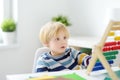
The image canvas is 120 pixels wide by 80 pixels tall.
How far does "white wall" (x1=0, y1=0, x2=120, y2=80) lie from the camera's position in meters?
2.67

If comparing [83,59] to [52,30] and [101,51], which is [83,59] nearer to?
[52,30]

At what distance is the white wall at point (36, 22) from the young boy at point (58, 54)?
119 cm

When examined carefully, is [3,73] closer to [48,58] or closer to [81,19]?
[81,19]

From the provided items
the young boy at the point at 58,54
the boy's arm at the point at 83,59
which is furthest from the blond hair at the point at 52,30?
the boy's arm at the point at 83,59

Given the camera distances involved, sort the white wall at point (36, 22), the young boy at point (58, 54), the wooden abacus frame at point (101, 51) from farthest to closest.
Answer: the white wall at point (36, 22), the young boy at point (58, 54), the wooden abacus frame at point (101, 51)

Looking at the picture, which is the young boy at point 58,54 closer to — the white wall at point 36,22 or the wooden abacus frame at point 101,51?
the wooden abacus frame at point 101,51

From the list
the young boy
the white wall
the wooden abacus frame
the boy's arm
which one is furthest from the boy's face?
the white wall

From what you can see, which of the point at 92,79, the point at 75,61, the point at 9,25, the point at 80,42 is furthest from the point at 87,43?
the point at 92,79

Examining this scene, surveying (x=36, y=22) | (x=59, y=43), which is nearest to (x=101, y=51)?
(x=59, y=43)

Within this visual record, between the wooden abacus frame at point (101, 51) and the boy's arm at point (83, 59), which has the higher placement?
the wooden abacus frame at point (101, 51)

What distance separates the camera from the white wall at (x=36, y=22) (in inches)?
105

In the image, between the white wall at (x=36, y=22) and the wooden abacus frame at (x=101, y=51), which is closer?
the wooden abacus frame at (x=101, y=51)

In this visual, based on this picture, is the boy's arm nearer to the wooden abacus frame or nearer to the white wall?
the wooden abacus frame

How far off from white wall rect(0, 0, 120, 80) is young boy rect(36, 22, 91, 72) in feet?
3.90
